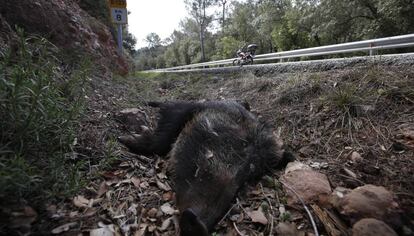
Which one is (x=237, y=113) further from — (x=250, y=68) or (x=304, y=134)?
(x=250, y=68)

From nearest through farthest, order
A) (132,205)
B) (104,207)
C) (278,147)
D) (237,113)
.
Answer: (104,207)
(132,205)
(278,147)
(237,113)

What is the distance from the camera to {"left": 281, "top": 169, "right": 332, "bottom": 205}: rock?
210 cm

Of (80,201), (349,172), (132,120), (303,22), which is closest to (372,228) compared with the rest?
(349,172)

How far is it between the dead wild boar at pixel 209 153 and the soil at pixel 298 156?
15 cm

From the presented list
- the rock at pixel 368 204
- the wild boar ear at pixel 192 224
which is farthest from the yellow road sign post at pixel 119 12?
the rock at pixel 368 204

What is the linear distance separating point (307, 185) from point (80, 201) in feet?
5.44

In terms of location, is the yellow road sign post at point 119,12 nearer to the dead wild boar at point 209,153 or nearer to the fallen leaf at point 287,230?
the dead wild boar at point 209,153

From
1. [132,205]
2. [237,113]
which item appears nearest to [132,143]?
[132,205]

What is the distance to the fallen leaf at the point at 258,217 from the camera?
1961 millimetres

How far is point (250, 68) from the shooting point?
788cm

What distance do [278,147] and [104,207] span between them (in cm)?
170

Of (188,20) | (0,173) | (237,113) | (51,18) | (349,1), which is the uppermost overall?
(188,20)

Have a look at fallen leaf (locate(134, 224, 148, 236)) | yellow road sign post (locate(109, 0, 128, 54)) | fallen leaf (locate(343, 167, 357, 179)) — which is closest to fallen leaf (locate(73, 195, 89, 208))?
fallen leaf (locate(134, 224, 148, 236))

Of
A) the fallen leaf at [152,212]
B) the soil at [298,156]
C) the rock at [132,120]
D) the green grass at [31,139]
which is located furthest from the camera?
the rock at [132,120]
